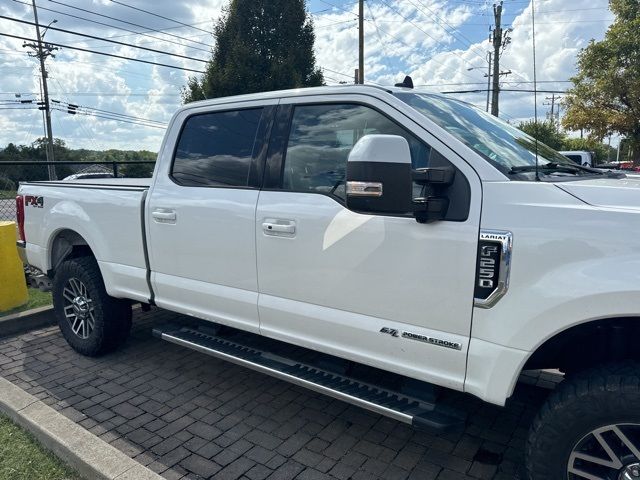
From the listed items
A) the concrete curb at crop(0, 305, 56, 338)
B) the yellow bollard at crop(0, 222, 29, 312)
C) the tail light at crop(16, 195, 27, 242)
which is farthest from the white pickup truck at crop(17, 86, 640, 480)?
the yellow bollard at crop(0, 222, 29, 312)

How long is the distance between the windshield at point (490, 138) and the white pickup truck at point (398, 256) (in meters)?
0.02

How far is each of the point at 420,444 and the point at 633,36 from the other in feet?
70.2

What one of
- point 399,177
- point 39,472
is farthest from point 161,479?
point 399,177

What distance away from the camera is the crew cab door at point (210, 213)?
326 cm

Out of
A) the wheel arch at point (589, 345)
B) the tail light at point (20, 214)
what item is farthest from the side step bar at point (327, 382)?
the tail light at point (20, 214)

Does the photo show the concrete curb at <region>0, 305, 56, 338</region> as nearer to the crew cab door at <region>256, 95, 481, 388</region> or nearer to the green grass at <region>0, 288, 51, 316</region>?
the green grass at <region>0, 288, 51, 316</region>

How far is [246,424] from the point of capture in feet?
11.2

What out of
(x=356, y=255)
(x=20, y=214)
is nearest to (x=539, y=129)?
(x=356, y=255)

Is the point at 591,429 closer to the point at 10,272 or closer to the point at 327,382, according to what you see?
the point at 327,382

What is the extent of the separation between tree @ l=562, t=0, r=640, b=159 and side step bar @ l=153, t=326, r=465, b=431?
20.9 meters

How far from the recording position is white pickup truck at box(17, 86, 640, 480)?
210 cm

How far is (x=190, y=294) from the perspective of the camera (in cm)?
362

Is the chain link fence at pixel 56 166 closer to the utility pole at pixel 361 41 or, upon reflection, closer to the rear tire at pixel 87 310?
the rear tire at pixel 87 310

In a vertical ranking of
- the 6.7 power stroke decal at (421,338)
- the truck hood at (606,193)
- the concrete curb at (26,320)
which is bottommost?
the concrete curb at (26,320)
